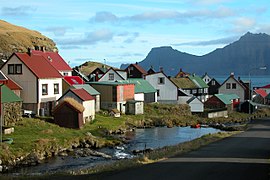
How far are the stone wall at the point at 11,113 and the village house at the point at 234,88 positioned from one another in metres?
55.1

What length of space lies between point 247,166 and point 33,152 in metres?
15.8

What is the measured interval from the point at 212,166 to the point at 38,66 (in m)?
30.5

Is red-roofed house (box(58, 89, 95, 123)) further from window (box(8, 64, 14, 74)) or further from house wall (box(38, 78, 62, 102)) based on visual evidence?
window (box(8, 64, 14, 74))

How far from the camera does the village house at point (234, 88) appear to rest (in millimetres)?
84188

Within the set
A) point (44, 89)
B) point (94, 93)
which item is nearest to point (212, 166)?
point (44, 89)

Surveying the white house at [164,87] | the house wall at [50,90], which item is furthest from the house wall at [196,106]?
the house wall at [50,90]

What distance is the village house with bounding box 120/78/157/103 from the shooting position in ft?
215

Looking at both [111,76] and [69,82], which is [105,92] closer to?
[69,82]

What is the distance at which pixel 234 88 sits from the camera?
280ft

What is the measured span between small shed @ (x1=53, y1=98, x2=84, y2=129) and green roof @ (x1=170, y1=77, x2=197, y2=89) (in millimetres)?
39836

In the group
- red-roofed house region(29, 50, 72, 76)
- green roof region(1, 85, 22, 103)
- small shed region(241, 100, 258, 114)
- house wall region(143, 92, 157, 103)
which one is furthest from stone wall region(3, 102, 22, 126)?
small shed region(241, 100, 258, 114)

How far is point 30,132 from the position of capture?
3547 centimetres

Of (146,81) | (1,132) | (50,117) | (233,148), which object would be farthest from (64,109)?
(146,81)

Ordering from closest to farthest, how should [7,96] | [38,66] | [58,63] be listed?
[7,96] → [38,66] → [58,63]
